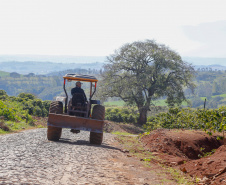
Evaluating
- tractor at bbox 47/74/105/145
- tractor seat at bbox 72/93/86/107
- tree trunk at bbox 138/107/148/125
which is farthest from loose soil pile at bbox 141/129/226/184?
tree trunk at bbox 138/107/148/125

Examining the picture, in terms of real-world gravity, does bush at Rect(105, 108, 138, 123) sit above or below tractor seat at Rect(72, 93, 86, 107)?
below

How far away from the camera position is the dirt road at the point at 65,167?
6578mm

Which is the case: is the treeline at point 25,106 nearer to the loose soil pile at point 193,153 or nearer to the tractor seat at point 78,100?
the tractor seat at point 78,100

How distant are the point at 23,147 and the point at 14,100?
20.3 m

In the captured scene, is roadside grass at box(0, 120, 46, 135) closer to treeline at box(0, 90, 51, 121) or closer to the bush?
treeline at box(0, 90, 51, 121)

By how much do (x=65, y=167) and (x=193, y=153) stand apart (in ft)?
20.9

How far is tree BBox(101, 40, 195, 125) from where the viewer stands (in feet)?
130

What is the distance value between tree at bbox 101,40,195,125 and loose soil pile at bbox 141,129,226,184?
984 inches

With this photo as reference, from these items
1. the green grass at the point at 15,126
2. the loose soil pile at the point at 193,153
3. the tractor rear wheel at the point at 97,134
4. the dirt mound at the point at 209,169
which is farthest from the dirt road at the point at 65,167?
the green grass at the point at 15,126

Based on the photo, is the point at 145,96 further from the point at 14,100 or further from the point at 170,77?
the point at 14,100

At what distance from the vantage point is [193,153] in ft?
40.8

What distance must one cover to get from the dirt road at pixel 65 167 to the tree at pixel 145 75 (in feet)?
97.4

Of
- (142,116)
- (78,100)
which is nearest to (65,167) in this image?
(78,100)

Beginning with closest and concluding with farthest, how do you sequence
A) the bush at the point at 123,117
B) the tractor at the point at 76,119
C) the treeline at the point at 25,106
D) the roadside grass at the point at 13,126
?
the tractor at the point at 76,119, the roadside grass at the point at 13,126, the treeline at the point at 25,106, the bush at the point at 123,117
